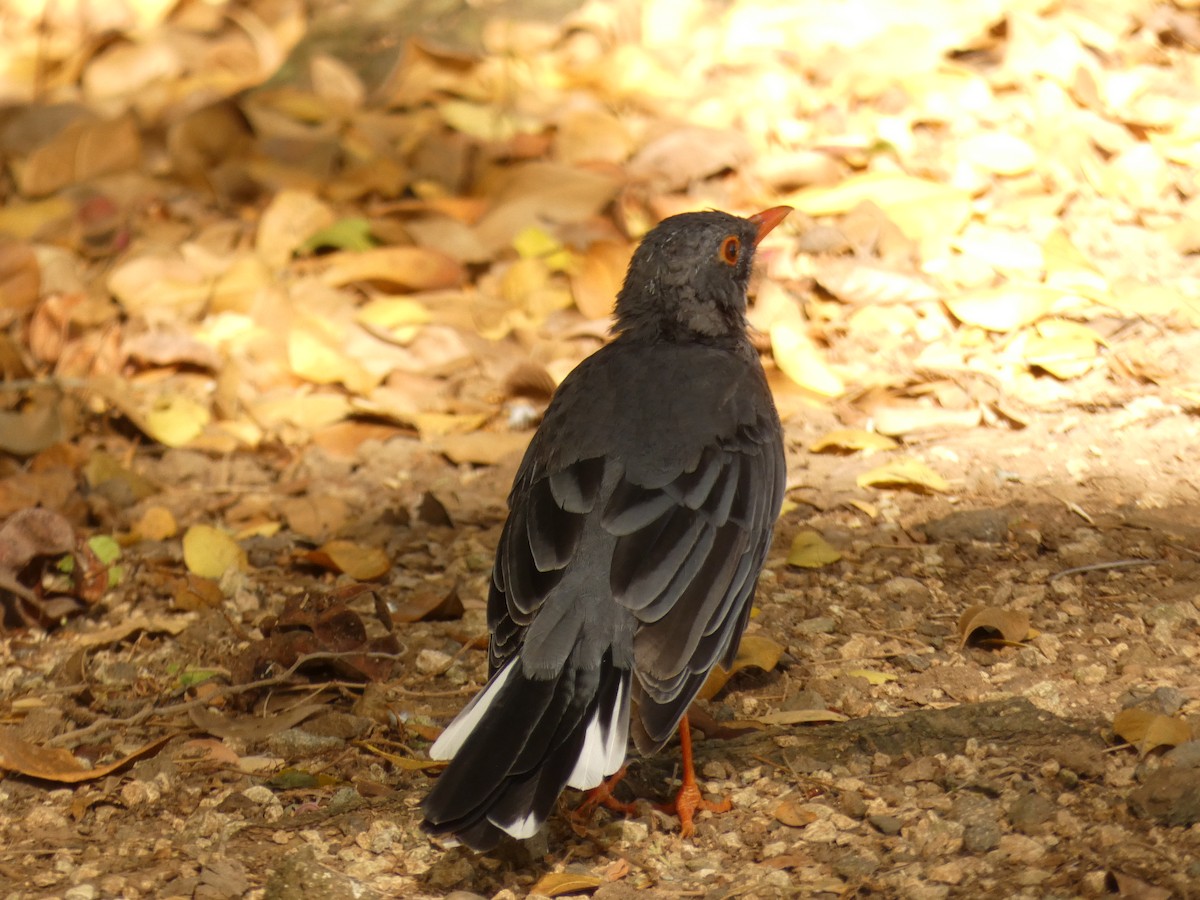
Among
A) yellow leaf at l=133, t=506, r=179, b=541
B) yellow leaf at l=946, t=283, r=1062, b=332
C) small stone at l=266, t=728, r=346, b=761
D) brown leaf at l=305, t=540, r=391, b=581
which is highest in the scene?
yellow leaf at l=946, t=283, r=1062, b=332

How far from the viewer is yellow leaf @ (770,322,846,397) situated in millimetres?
6117

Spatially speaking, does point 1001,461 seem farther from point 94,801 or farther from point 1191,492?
point 94,801

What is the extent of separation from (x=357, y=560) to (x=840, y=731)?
2.02 metres

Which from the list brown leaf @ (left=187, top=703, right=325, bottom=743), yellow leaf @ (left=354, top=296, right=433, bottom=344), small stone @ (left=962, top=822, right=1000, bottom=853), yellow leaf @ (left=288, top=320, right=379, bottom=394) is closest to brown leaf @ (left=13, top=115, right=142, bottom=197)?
yellow leaf @ (left=354, top=296, right=433, bottom=344)

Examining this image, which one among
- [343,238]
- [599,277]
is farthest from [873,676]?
[343,238]

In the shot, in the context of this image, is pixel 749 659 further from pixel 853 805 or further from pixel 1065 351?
pixel 1065 351

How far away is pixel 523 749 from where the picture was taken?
142 inches

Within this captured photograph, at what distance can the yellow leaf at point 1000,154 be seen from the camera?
284 inches

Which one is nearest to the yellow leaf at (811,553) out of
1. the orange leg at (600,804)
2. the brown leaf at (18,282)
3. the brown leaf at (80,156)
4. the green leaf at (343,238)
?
the orange leg at (600,804)

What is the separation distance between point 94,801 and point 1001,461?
346cm

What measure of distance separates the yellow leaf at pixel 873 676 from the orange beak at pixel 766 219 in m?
1.68

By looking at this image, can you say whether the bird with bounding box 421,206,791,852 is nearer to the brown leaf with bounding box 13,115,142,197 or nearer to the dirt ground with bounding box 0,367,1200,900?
the dirt ground with bounding box 0,367,1200,900

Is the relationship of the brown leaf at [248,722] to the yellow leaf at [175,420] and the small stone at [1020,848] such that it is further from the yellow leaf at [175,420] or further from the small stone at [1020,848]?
the small stone at [1020,848]

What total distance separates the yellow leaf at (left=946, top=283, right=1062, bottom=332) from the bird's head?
61.2 inches
